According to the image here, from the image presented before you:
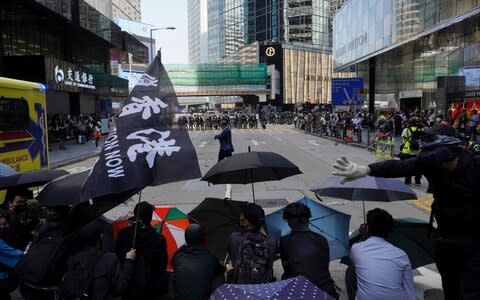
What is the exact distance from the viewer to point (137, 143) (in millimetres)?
3588

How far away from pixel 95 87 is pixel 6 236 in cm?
3188

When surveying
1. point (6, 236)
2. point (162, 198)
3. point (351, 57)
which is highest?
point (351, 57)

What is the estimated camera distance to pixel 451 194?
324cm

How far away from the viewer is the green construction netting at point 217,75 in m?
81.6

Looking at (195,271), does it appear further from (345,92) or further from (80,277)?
(345,92)

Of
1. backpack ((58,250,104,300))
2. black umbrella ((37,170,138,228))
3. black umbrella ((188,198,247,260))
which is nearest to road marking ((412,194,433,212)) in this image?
black umbrella ((188,198,247,260))

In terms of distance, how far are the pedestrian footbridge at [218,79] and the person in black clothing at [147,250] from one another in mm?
78664

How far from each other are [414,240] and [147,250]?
105 inches

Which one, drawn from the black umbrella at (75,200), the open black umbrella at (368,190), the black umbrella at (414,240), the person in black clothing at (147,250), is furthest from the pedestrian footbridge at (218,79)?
the person in black clothing at (147,250)

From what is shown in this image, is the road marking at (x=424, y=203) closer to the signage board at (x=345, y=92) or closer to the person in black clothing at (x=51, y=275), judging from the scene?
the person in black clothing at (x=51, y=275)

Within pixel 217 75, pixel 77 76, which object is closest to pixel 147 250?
pixel 77 76

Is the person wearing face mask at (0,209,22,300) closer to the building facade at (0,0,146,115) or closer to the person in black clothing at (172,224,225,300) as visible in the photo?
the person in black clothing at (172,224,225,300)

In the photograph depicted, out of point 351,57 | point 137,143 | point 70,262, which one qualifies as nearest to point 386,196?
point 137,143

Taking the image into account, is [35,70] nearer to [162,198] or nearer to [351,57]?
[162,198]
